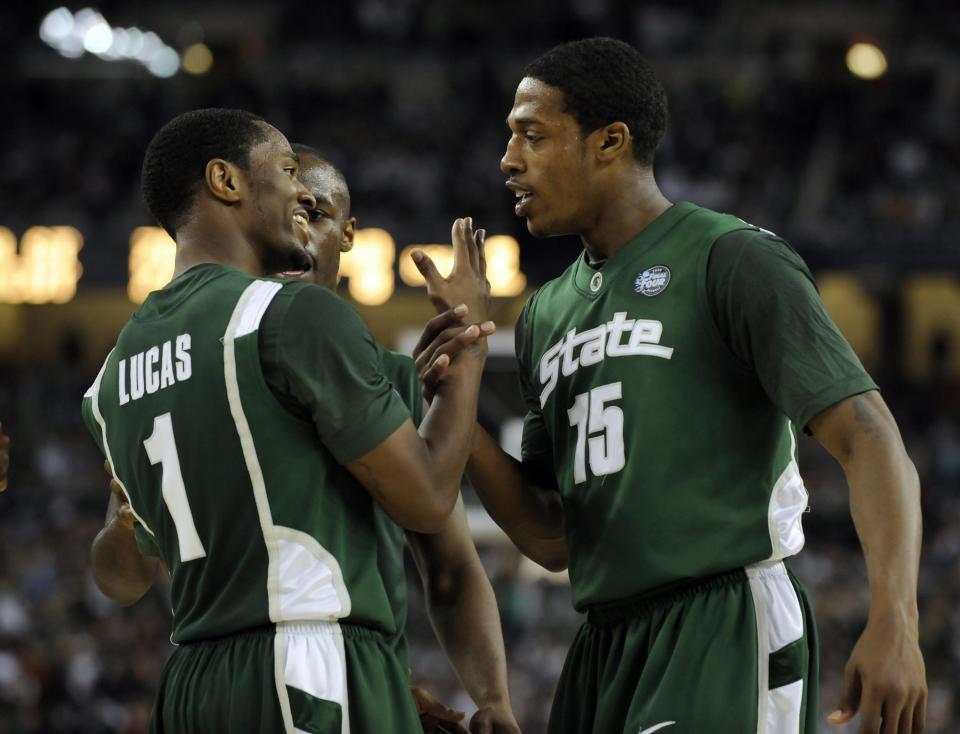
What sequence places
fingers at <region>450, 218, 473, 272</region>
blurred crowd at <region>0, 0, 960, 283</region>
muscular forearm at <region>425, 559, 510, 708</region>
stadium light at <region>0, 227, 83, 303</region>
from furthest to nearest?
blurred crowd at <region>0, 0, 960, 283</region> → stadium light at <region>0, 227, 83, 303</region> → muscular forearm at <region>425, 559, 510, 708</region> → fingers at <region>450, 218, 473, 272</region>

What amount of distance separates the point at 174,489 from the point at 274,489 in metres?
0.26

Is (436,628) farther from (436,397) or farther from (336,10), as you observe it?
(336,10)

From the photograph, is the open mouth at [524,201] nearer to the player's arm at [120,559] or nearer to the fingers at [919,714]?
the player's arm at [120,559]

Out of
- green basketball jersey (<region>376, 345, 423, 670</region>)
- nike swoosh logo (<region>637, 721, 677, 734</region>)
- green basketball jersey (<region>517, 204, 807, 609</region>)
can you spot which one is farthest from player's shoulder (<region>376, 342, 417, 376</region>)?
nike swoosh logo (<region>637, 721, 677, 734</region>)

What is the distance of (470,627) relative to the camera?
4.18 meters

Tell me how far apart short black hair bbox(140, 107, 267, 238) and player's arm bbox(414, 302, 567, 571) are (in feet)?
2.21

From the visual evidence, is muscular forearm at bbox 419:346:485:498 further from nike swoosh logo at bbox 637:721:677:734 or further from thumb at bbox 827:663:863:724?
thumb at bbox 827:663:863:724

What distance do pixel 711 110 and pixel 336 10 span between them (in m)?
6.45

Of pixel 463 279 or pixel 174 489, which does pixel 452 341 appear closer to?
pixel 463 279

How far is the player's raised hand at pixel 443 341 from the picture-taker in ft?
12.3

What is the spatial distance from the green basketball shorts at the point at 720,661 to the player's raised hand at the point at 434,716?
1.20 feet

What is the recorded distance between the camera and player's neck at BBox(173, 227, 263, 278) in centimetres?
375

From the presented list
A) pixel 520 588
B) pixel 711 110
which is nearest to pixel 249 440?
pixel 520 588

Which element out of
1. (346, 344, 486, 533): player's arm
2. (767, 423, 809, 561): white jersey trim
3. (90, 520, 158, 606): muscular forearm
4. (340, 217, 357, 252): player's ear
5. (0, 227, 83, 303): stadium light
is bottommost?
(90, 520, 158, 606): muscular forearm
